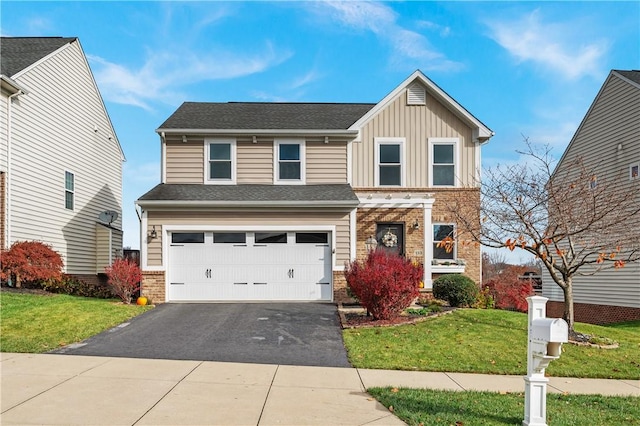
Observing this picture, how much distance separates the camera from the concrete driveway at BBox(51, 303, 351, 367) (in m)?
9.18

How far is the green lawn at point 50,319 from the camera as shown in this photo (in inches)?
385

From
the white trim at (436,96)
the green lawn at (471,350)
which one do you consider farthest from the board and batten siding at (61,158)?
the green lawn at (471,350)

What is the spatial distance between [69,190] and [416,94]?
13.9m

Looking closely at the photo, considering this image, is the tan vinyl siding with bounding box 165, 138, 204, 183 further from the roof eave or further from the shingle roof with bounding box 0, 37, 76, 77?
the shingle roof with bounding box 0, 37, 76, 77

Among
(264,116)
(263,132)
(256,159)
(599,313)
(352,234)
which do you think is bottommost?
(599,313)

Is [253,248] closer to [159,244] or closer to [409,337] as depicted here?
[159,244]

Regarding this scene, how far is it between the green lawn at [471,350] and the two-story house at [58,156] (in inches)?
476

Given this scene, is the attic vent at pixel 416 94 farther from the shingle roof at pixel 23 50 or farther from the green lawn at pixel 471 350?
the shingle roof at pixel 23 50

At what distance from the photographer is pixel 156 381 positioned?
7.17m

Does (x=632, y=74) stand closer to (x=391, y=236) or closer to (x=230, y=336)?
(x=391, y=236)

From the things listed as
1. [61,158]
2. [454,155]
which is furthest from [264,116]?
[61,158]

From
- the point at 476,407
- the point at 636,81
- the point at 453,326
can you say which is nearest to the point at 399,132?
the point at 453,326

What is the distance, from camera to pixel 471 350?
977 centimetres

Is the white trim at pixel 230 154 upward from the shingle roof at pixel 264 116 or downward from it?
downward
